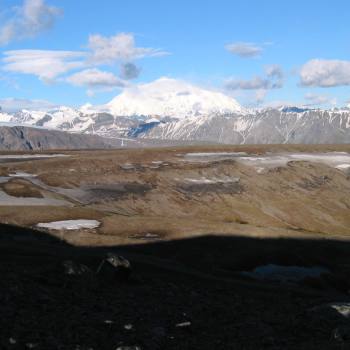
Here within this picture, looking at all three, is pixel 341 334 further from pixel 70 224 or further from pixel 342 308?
pixel 70 224

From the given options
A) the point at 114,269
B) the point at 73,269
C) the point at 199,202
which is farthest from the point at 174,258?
the point at 199,202

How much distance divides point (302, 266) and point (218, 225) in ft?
66.6

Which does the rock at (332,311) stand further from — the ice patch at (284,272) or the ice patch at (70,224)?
the ice patch at (70,224)

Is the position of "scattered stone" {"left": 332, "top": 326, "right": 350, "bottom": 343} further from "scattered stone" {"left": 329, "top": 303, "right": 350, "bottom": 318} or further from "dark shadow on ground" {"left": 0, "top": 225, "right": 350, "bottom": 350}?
"scattered stone" {"left": 329, "top": 303, "right": 350, "bottom": 318}

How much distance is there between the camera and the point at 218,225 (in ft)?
265

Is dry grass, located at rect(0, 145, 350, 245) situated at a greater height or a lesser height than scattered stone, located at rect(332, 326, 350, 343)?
lesser

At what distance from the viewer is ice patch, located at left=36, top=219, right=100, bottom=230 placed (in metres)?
76.2

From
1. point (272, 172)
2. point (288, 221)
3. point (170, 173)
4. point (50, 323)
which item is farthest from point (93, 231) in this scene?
point (272, 172)

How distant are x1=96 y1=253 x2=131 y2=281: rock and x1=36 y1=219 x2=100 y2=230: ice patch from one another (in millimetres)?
46903

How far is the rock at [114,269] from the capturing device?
29609mm

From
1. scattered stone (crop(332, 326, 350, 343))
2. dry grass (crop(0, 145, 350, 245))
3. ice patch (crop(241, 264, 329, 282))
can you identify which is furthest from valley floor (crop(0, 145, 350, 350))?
ice patch (crop(241, 264, 329, 282))

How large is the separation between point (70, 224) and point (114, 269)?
2003 inches

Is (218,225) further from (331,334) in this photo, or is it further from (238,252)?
(331,334)

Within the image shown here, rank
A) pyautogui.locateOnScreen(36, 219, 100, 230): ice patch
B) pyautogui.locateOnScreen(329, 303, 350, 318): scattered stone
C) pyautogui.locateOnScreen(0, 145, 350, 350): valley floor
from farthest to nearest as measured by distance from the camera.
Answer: pyautogui.locateOnScreen(36, 219, 100, 230): ice patch → pyautogui.locateOnScreen(329, 303, 350, 318): scattered stone → pyautogui.locateOnScreen(0, 145, 350, 350): valley floor
